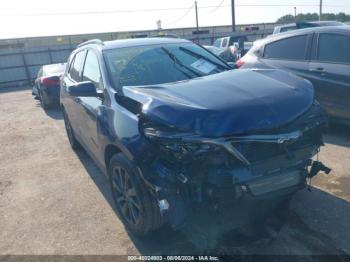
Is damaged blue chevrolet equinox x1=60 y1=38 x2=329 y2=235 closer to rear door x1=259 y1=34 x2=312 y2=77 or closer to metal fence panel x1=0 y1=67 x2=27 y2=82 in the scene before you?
rear door x1=259 y1=34 x2=312 y2=77

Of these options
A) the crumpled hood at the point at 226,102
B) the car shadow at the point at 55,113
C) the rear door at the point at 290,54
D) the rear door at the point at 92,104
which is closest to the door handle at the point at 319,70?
the rear door at the point at 290,54

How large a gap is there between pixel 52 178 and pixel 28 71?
19.0 metres

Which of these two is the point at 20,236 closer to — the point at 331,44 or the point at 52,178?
the point at 52,178

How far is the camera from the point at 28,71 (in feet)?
74.0

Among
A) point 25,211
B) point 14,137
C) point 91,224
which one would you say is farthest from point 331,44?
point 14,137

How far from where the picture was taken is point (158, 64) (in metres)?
4.19

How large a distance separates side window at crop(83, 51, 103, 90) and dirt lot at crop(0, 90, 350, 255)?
4.70 feet

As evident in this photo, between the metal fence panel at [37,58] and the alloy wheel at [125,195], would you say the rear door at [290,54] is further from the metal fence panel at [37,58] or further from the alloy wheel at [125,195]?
the metal fence panel at [37,58]

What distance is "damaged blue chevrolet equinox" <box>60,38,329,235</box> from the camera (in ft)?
9.05

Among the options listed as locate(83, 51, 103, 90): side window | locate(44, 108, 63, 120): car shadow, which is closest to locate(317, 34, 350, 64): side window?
locate(83, 51, 103, 90): side window

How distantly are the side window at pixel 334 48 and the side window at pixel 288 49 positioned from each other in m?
0.32

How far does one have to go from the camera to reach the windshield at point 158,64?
395 cm

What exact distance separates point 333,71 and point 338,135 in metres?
1.10

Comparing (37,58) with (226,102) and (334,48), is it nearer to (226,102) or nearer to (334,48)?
(334,48)
